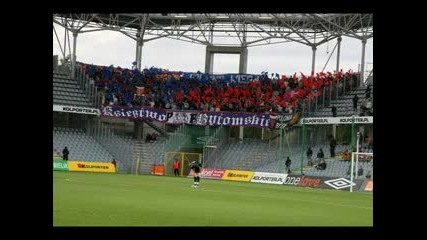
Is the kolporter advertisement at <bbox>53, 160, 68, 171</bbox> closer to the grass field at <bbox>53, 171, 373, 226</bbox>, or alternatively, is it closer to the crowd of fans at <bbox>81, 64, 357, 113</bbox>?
the crowd of fans at <bbox>81, 64, 357, 113</bbox>

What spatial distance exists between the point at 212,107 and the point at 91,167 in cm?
1092

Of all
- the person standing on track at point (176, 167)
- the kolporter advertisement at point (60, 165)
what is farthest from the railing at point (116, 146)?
the kolporter advertisement at point (60, 165)

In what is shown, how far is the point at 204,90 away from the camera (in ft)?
208

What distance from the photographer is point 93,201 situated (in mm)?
24469

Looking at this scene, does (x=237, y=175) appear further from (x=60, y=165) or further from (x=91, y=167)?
(x=60, y=165)

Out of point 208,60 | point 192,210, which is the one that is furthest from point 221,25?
point 192,210

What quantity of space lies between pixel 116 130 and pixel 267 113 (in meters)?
13.1

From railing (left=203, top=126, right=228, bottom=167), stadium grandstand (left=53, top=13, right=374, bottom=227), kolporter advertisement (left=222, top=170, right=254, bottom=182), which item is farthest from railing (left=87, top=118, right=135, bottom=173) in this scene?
kolporter advertisement (left=222, top=170, right=254, bottom=182)

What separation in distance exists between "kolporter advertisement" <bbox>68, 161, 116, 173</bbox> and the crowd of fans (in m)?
6.42
